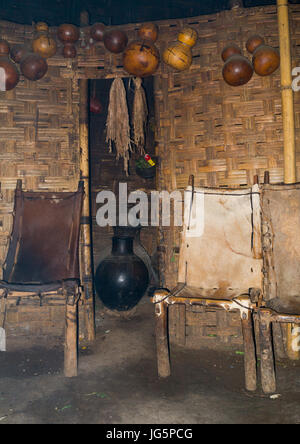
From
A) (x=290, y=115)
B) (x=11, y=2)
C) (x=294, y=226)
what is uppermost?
(x=11, y=2)

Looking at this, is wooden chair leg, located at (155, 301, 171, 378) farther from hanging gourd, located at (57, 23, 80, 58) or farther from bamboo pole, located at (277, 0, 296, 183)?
hanging gourd, located at (57, 23, 80, 58)

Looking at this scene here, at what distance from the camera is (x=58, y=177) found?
4.02 metres

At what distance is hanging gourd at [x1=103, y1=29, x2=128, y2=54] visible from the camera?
3.84 metres

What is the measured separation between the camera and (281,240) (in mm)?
3301

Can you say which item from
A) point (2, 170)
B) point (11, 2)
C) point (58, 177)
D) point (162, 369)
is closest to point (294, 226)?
point (162, 369)

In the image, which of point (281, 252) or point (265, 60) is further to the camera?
point (265, 60)

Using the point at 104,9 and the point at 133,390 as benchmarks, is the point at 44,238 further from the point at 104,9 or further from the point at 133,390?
the point at 104,9

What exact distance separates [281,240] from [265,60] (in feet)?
6.12

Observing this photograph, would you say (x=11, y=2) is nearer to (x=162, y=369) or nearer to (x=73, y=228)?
(x=73, y=228)

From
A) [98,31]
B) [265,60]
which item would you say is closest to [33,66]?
[98,31]

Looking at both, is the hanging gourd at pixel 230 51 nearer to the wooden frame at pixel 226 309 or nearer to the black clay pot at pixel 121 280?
the wooden frame at pixel 226 309

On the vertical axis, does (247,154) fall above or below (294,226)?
above
